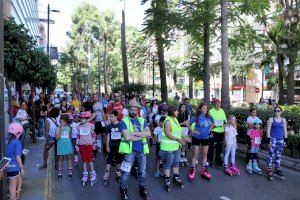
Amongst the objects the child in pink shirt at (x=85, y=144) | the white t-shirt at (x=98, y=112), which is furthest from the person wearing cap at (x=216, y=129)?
the white t-shirt at (x=98, y=112)

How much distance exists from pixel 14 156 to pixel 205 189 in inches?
157

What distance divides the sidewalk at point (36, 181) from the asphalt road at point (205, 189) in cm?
24

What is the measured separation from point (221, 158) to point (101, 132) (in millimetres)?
3837

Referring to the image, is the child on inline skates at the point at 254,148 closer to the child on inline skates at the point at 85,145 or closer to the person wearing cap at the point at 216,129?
the person wearing cap at the point at 216,129

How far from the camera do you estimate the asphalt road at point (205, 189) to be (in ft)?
27.3

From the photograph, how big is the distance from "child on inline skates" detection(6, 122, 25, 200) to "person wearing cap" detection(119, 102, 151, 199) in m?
1.81

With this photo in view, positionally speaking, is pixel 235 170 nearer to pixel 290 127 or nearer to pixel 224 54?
pixel 290 127

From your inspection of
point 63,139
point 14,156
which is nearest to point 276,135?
point 63,139

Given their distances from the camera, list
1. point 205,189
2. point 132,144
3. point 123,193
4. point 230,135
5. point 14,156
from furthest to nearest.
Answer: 1. point 230,135
2. point 205,189
3. point 123,193
4. point 132,144
5. point 14,156

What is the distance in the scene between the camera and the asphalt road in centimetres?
831

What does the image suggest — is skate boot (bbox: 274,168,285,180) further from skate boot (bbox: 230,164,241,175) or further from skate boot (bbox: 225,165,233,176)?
skate boot (bbox: 225,165,233,176)

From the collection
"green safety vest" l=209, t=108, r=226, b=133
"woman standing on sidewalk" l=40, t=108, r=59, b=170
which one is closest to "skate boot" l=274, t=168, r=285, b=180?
"green safety vest" l=209, t=108, r=226, b=133

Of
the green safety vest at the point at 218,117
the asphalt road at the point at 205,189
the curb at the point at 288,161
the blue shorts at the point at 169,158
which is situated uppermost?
the green safety vest at the point at 218,117

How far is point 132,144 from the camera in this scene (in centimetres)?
779
